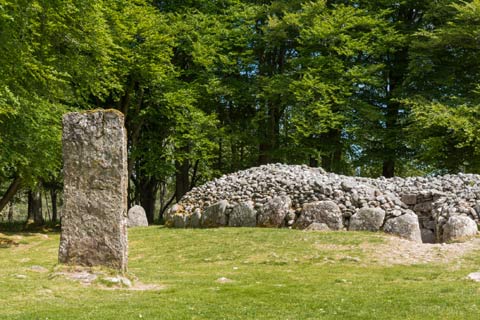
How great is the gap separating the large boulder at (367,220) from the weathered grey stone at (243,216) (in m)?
3.86

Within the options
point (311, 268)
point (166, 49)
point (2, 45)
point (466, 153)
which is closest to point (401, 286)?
point (311, 268)

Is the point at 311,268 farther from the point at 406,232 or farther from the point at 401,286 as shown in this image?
the point at 406,232

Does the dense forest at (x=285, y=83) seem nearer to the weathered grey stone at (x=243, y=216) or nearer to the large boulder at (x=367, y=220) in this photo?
the weathered grey stone at (x=243, y=216)

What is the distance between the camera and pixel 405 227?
17906 mm

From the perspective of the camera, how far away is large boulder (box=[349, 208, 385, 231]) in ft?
61.5

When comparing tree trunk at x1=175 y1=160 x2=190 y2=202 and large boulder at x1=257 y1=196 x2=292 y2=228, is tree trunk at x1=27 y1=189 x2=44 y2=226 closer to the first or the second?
tree trunk at x1=175 y1=160 x2=190 y2=202

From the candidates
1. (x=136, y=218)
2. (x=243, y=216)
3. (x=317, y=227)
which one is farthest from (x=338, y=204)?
(x=136, y=218)

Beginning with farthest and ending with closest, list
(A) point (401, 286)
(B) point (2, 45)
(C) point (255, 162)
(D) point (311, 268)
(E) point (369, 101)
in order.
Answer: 1. (C) point (255, 162)
2. (E) point (369, 101)
3. (B) point (2, 45)
4. (D) point (311, 268)
5. (A) point (401, 286)

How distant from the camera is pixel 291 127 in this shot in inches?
1366

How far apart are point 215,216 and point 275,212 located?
107 inches

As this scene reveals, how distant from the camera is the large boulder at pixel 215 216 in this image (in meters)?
21.8

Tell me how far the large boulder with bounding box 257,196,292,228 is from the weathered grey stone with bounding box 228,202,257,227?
0.27 meters

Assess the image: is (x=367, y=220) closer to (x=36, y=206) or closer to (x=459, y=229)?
(x=459, y=229)

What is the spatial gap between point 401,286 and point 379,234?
24.0 ft
